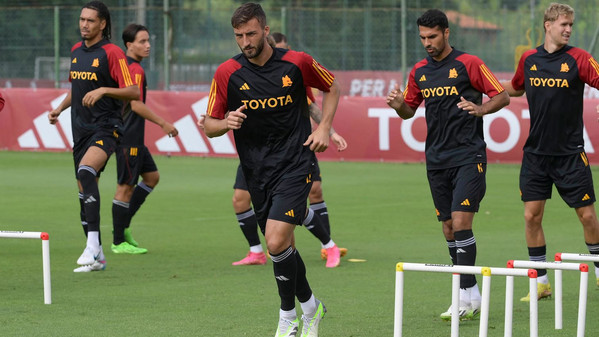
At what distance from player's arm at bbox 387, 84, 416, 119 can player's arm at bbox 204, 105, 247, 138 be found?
1515mm

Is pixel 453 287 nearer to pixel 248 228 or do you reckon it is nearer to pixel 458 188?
pixel 458 188

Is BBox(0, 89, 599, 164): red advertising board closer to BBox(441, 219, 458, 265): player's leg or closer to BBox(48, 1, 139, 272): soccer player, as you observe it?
BBox(48, 1, 139, 272): soccer player

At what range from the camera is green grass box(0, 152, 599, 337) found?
306 inches

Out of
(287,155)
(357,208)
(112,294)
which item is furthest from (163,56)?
(287,155)

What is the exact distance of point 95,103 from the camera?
408 inches

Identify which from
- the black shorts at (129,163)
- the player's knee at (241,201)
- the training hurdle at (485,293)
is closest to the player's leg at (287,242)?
the training hurdle at (485,293)

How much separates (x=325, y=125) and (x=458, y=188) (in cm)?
136

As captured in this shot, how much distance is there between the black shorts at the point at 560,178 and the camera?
8852mm

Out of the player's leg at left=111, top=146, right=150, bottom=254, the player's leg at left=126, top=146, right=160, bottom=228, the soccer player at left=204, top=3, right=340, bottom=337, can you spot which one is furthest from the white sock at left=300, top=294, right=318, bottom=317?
the player's leg at left=126, top=146, right=160, bottom=228

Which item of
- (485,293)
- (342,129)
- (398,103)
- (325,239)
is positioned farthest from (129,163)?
(342,129)

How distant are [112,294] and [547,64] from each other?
3.85m

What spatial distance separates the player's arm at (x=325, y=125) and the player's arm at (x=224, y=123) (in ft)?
1.57

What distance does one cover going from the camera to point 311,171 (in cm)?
737

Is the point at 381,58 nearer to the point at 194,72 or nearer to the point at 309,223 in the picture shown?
the point at 194,72
